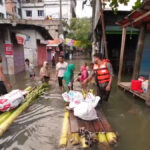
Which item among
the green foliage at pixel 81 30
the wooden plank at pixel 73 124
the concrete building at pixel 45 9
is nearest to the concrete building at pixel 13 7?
the concrete building at pixel 45 9

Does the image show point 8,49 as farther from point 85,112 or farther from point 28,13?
point 28,13

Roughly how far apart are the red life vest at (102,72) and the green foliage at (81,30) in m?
25.5

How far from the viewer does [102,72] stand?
4172 mm

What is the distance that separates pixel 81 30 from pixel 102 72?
28414 mm

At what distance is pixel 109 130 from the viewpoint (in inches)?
116

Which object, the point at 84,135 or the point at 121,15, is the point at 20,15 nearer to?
the point at 121,15

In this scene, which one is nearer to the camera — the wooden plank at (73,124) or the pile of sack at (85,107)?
the wooden plank at (73,124)

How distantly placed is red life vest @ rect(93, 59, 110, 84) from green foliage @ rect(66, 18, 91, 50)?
83.6 feet

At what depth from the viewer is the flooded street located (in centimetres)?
302

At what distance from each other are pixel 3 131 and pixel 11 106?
843 millimetres

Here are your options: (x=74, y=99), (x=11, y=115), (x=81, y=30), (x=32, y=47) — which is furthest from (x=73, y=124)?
(x=81, y=30)

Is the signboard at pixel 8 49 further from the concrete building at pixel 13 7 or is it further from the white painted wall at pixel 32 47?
the concrete building at pixel 13 7

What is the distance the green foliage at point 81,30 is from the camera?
2953 centimetres

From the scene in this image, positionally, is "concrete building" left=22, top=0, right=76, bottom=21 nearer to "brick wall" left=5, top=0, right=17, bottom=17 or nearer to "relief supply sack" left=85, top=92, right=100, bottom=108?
"brick wall" left=5, top=0, right=17, bottom=17
